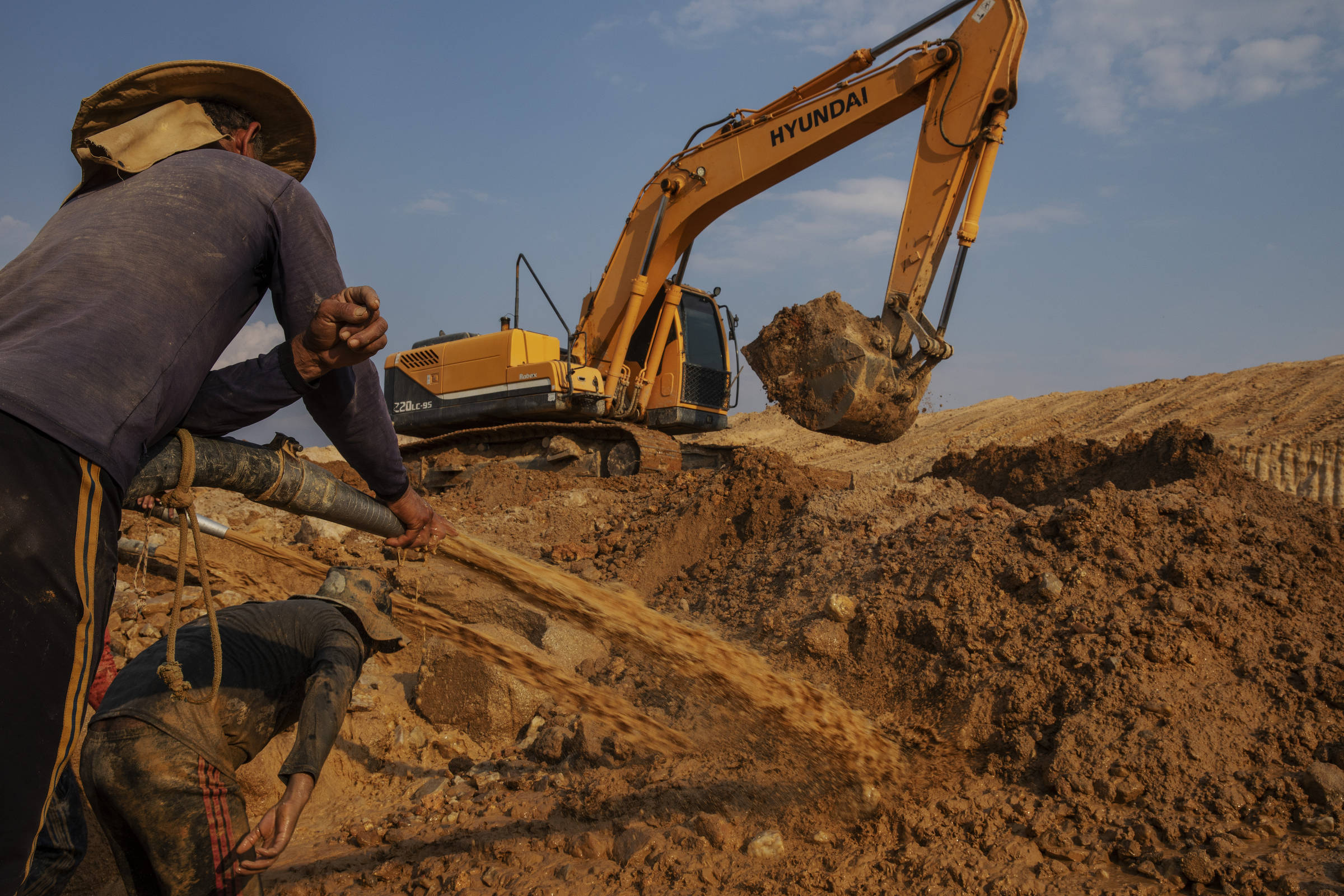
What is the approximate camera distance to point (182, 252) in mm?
1658

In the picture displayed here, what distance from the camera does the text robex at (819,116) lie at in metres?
7.60

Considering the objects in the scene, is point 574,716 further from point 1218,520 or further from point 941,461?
point 941,461

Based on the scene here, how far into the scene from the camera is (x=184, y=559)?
76.9 inches

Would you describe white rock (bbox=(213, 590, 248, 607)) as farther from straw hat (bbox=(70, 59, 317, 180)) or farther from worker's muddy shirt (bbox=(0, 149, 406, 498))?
straw hat (bbox=(70, 59, 317, 180))

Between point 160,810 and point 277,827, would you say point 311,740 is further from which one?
point 160,810

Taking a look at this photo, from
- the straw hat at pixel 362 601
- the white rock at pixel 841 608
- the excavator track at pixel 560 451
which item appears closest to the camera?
the straw hat at pixel 362 601

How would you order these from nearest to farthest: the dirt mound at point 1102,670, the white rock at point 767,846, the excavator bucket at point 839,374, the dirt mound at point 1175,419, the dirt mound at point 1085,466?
the dirt mound at point 1102,670 < the white rock at point 767,846 < the dirt mound at point 1085,466 < the excavator bucket at point 839,374 < the dirt mound at point 1175,419

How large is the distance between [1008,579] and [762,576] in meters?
1.98

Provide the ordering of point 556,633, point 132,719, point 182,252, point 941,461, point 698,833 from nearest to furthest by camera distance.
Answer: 1. point 182,252
2. point 132,719
3. point 698,833
4. point 556,633
5. point 941,461

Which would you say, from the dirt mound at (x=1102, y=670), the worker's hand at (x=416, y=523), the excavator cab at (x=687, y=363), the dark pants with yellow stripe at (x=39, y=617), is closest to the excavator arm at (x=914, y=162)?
the excavator cab at (x=687, y=363)

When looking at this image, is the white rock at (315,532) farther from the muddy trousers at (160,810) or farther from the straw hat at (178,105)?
the straw hat at (178,105)

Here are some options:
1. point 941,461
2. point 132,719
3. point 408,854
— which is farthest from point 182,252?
point 941,461

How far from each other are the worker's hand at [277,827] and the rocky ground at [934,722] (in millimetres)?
874

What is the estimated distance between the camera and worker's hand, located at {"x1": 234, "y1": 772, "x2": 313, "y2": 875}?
246 cm
